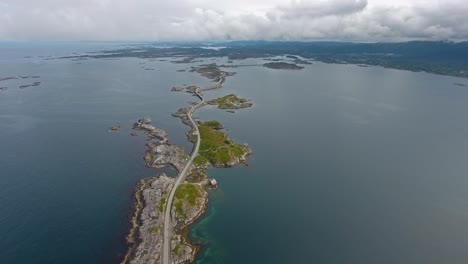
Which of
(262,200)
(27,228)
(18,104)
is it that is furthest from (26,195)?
(18,104)

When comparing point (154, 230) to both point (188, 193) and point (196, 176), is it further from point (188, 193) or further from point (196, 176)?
point (196, 176)

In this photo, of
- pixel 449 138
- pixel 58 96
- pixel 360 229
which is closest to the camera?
pixel 360 229

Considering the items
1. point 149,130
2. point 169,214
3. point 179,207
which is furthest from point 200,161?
point 149,130

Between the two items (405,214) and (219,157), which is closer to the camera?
(405,214)

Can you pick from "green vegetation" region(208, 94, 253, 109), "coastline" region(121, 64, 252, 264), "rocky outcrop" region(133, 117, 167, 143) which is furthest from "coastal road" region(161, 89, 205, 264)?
"green vegetation" region(208, 94, 253, 109)

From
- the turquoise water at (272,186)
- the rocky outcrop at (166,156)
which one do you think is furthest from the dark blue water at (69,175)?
the rocky outcrop at (166,156)

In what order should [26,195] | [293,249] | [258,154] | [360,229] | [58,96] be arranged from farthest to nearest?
[58,96]
[258,154]
[26,195]
[360,229]
[293,249]

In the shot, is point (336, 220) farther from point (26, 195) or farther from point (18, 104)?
point (18, 104)

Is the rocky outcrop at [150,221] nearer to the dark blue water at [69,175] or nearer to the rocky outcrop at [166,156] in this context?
the dark blue water at [69,175]

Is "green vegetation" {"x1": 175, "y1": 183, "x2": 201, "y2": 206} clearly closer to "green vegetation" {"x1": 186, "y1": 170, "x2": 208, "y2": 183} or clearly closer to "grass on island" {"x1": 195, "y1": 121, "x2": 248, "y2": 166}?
"green vegetation" {"x1": 186, "y1": 170, "x2": 208, "y2": 183}
